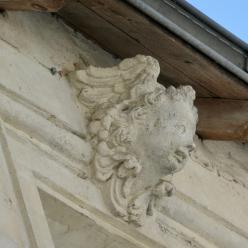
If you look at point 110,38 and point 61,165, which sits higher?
point 110,38

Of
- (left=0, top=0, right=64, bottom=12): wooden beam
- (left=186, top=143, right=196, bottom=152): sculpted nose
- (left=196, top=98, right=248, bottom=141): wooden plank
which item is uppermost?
(left=196, top=98, right=248, bottom=141): wooden plank

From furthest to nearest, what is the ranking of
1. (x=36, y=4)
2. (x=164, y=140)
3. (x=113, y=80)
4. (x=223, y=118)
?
(x=223, y=118)
(x=113, y=80)
(x=164, y=140)
(x=36, y=4)

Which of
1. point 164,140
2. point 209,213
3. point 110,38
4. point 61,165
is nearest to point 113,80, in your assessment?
point 110,38

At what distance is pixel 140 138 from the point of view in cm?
695

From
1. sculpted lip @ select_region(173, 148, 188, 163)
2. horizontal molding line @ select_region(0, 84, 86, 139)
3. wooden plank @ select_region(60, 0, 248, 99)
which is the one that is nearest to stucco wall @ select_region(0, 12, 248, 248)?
horizontal molding line @ select_region(0, 84, 86, 139)

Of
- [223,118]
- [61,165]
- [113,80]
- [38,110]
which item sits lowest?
[61,165]

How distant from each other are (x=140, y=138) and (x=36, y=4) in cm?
57

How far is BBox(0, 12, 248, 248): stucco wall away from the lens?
21.4 ft

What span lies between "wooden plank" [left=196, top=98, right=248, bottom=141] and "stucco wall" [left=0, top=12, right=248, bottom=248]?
0.40 ft

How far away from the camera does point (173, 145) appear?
22.8 feet

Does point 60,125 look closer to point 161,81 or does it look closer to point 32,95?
point 32,95

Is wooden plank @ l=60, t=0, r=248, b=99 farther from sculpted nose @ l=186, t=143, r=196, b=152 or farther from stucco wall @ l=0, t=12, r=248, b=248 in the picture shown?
sculpted nose @ l=186, t=143, r=196, b=152

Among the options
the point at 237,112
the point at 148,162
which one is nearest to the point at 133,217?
the point at 148,162

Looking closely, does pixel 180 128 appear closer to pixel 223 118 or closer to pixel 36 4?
pixel 223 118
